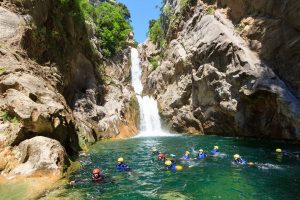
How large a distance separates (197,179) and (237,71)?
16.9 metres

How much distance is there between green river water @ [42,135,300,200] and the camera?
12.1m

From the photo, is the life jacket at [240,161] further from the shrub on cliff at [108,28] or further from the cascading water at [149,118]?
the shrub on cliff at [108,28]

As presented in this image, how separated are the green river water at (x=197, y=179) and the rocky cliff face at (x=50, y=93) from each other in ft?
8.35

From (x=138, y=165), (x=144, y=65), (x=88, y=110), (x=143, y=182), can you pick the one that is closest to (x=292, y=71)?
(x=138, y=165)

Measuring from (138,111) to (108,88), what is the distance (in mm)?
6288

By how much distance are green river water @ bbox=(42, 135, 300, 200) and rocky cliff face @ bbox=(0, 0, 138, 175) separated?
254 centimetres

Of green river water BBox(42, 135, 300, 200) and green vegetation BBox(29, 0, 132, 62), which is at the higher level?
green vegetation BBox(29, 0, 132, 62)

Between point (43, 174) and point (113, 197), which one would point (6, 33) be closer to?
point (43, 174)

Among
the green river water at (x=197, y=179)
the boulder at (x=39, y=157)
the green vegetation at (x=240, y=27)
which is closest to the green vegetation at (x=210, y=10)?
the green vegetation at (x=240, y=27)

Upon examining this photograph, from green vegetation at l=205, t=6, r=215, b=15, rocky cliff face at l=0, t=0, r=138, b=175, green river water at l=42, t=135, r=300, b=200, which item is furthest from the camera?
green vegetation at l=205, t=6, r=215, b=15

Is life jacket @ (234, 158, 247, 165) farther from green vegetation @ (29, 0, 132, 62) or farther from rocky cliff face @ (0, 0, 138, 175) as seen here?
green vegetation @ (29, 0, 132, 62)

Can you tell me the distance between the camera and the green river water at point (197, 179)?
12.1 meters

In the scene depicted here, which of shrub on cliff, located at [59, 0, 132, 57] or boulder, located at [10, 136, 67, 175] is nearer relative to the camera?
boulder, located at [10, 136, 67, 175]

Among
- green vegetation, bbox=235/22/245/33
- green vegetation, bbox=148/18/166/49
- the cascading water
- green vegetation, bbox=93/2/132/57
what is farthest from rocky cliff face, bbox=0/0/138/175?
green vegetation, bbox=148/18/166/49
